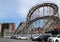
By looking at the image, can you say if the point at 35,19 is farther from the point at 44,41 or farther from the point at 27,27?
the point at 44,41

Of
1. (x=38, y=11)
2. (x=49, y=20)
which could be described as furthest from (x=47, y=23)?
(x=38, y=11)

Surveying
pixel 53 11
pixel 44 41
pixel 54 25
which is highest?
pixel 53 11

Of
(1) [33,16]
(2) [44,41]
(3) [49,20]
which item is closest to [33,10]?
(1) [33,16]

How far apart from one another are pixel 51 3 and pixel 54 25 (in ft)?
26.6

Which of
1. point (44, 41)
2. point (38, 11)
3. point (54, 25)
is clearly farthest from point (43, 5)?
point (44, 41)

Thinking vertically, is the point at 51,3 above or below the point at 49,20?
above

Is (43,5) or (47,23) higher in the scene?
(43,5)

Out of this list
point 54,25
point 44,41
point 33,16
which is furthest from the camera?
point 33,16

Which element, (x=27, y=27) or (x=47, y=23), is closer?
(x=47, y=23)

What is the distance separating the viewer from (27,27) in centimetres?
7200

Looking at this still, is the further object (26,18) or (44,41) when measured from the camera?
(26,18)

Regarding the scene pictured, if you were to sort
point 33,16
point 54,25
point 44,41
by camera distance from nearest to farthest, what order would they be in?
point 44,41 → point 54,25 → point 33,16

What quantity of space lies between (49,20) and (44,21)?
2244 mm

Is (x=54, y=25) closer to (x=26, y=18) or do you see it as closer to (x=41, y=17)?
(x=41, y=17)
